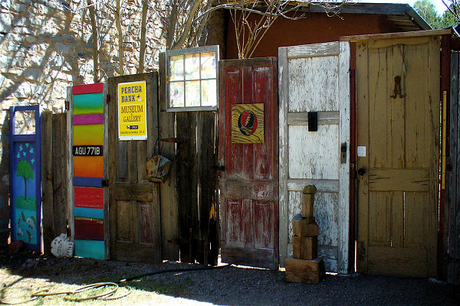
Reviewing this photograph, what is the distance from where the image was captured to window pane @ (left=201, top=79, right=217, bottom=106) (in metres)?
5.14

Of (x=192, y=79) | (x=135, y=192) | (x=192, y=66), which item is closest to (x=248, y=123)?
(x=192, y=79)

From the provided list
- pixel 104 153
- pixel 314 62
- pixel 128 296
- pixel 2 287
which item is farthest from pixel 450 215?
pixel 2 287

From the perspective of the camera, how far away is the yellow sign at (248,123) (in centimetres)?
495

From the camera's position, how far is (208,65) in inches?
204

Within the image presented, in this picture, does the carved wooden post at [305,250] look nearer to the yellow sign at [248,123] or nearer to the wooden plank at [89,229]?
the yellow sign at [248,123]

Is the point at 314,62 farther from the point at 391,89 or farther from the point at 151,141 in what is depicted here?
the point at 151,141

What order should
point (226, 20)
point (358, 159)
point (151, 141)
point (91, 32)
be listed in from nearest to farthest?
1. point (358, 159)
2. point (151, 141)
3. point (91, 32)
4. point (226, 20)

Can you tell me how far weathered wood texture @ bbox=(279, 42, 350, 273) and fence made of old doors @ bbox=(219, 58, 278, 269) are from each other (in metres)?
0.13

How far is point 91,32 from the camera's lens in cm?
741

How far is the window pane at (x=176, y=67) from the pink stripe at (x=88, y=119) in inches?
45.0

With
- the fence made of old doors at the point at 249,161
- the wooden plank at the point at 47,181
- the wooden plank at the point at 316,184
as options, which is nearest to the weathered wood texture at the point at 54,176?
the wooden plank at the point at 47,181

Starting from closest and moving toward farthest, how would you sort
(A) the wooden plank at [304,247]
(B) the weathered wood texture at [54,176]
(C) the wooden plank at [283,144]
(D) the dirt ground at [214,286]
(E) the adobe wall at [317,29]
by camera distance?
(D) the dirt ground at [214,286] < (A) the wooden plank at [304,247] < (C) the wooden plank at [283,144] < (B) the weathered wood texture at [54,176] < (E) the adobe wall at [317,29]

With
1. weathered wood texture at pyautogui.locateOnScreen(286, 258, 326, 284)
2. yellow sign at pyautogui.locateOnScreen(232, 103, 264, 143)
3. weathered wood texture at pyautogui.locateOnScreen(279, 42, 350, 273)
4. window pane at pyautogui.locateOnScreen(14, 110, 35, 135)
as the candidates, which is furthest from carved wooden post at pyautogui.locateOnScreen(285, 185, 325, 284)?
window pane at pyautogui.locateOnScreen(14, 110, 35, 135)

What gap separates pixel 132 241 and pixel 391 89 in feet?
11.8
